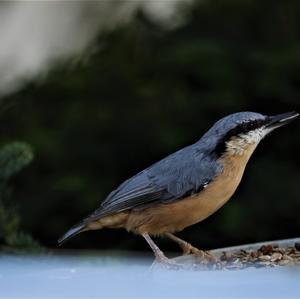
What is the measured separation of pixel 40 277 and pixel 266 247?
5.97 feet

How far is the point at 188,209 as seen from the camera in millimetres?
3404

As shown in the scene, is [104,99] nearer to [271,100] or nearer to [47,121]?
[47,121]

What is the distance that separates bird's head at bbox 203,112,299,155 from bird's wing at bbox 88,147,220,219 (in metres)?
0.10

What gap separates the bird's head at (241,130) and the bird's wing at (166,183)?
97 mm

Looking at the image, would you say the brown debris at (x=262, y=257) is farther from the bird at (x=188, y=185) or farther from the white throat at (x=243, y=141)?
the white throat at (x=243, y=141)

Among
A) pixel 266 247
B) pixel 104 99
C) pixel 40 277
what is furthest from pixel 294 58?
pixel 40 277

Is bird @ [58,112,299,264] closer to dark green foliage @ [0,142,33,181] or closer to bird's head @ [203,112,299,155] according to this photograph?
bird's head @ [203,112,299,155]

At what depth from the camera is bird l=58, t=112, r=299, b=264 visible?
11.2 ft

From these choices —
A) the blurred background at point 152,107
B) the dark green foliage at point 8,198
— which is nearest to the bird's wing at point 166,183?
the dark green foliage at point 8,198

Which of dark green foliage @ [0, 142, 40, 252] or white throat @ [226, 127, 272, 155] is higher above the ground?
dark green foliage @ [0, 142, 40, 252]

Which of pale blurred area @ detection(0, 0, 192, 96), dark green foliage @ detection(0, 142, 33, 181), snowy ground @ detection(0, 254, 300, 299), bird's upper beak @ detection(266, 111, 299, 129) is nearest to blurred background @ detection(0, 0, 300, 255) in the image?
pale blurred area @ detection(0, 0, 192, 96)

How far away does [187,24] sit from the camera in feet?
18.3

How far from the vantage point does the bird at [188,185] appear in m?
3.42

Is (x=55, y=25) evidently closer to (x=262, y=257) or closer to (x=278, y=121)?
(x=278, y=121)
